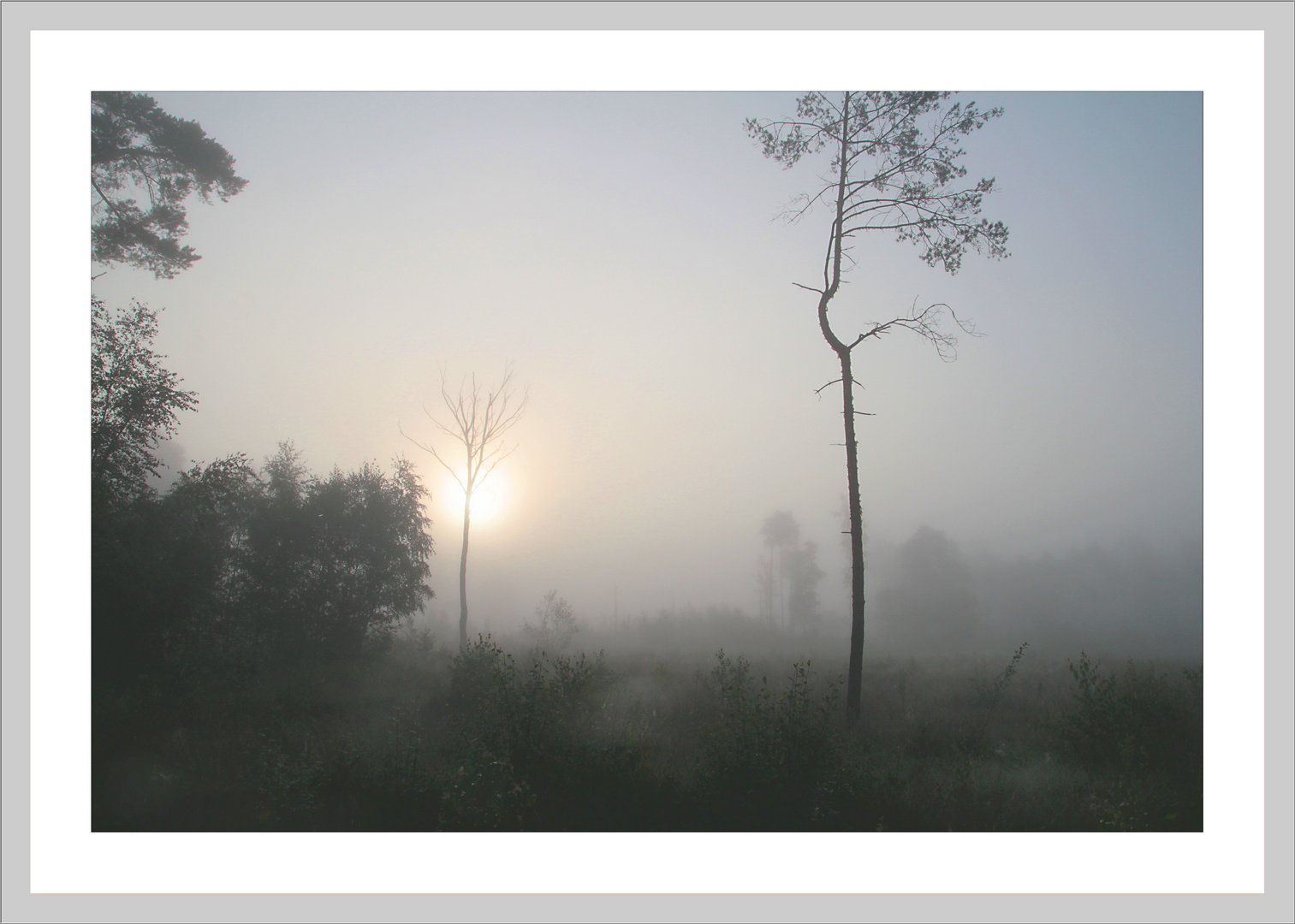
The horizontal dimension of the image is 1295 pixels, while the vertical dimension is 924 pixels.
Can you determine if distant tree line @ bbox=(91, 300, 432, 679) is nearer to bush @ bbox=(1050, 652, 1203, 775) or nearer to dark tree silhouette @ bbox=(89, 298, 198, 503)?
dark tree silhouette @ bbox=(89, 298, 198, 503)

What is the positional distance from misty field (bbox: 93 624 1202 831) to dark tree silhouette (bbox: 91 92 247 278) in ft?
27.8

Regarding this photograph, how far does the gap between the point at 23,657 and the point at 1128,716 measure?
1515 centimetres

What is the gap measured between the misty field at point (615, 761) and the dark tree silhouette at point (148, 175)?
8459 mm

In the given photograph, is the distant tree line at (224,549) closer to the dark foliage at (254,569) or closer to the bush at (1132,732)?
→ the dark foliage at (254,569)

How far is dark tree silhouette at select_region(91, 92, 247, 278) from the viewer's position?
9.21 metres

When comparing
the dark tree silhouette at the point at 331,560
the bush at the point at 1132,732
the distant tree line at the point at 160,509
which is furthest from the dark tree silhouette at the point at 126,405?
the bush at the point at 1132,732

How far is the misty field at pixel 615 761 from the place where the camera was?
561 cm

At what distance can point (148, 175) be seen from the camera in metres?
10.0

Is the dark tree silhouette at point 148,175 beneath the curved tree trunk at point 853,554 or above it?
above

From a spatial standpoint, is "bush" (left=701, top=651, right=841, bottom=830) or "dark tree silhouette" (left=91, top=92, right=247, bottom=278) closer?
"bush" (left=701, top=651, right=841, bottom=830)

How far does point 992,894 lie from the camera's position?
559 cm

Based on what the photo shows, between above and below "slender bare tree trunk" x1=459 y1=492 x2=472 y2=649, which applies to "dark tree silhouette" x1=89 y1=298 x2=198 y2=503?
above

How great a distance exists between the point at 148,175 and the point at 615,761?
563 inches

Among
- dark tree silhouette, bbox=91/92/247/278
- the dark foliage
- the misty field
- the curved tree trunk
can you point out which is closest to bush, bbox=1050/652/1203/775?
the misty field
